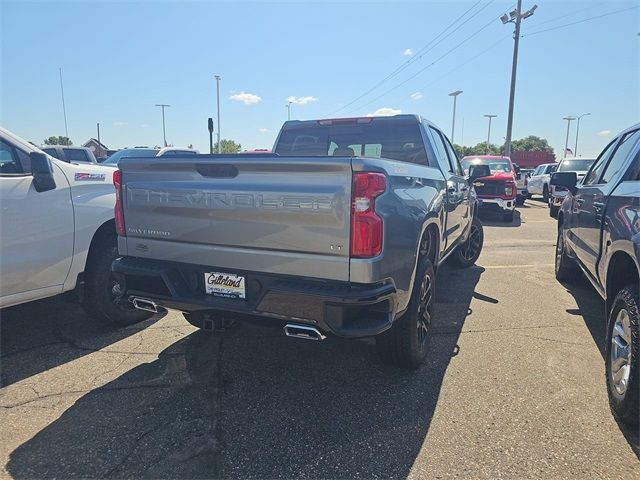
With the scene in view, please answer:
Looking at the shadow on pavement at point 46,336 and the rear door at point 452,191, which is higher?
the rear door at point 452,191

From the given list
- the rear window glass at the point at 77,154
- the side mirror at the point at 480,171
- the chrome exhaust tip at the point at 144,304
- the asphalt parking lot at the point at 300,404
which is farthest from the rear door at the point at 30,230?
the rear window glass at the point at 77,154

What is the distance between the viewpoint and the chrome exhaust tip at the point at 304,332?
249 centimetres

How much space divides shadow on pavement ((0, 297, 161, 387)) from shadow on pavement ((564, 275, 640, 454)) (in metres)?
3.91

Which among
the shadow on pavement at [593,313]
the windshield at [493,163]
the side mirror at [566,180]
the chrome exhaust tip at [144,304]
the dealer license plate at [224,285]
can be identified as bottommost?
the shadow on pavement at [593,313]

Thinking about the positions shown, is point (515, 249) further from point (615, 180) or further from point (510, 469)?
point (510, 469)

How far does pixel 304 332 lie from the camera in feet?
8.23

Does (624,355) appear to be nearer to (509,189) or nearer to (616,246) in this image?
(616,246)

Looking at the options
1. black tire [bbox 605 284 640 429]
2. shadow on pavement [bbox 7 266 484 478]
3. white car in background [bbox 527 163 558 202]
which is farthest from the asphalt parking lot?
white car in background [bbox 527 163 558 202]

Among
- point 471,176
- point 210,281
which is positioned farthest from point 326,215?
point 471,176

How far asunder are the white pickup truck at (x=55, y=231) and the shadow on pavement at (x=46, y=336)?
0.70ft

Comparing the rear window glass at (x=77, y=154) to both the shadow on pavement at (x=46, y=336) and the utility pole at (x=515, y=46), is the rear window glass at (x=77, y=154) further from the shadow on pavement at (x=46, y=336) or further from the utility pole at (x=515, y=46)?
the utility pole at (x=515, y=46)

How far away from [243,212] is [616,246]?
2.54m

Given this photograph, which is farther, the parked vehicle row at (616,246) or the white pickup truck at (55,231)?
the white pickup truck at (55,231)

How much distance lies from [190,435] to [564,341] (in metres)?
3.28
